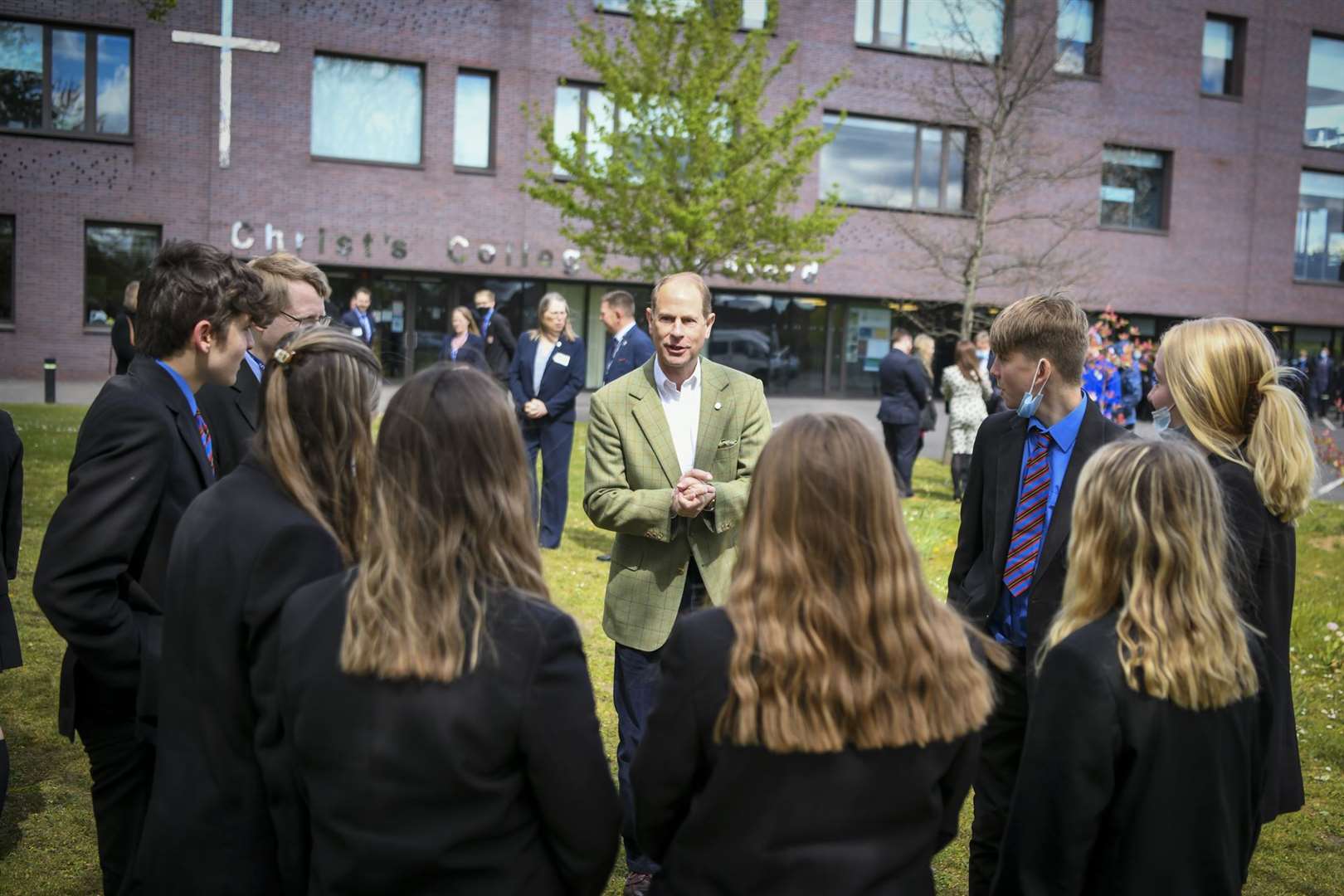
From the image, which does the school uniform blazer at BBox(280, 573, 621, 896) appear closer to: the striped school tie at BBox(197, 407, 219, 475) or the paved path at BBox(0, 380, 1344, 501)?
the striped school tie at BBox(197, 407, 219, 475)

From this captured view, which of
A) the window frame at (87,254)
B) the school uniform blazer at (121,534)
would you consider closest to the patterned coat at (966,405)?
the school uniform blazer at (121,534)

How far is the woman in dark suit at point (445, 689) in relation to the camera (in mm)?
2115

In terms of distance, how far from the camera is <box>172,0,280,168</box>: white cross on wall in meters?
→ 20.4

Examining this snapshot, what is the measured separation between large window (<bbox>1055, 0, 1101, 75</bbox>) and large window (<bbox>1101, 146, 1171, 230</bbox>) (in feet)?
7.08

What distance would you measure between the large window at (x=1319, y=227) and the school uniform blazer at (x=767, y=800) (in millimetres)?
34846

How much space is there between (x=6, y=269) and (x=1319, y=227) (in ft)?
109

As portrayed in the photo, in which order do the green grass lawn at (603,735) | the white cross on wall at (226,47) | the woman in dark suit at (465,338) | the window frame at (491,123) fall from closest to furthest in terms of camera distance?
the green grass lawn at (603,735), the woman in dark suit at (465,338), the white cross on wall at (226,47), the window frame at (491,123)

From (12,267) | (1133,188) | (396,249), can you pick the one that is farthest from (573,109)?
(1133,188)

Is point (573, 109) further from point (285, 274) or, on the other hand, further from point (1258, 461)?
point (1258, 461)

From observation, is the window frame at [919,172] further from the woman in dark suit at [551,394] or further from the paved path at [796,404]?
the woman in dark suit at [551,394]

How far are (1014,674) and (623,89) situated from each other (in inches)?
667

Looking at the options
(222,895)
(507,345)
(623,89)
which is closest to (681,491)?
Result: (222,895)

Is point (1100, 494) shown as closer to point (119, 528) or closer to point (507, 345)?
point (119, 528)

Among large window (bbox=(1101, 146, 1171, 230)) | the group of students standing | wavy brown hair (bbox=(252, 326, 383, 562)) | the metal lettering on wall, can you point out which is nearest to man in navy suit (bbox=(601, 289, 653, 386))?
the group of students standing
